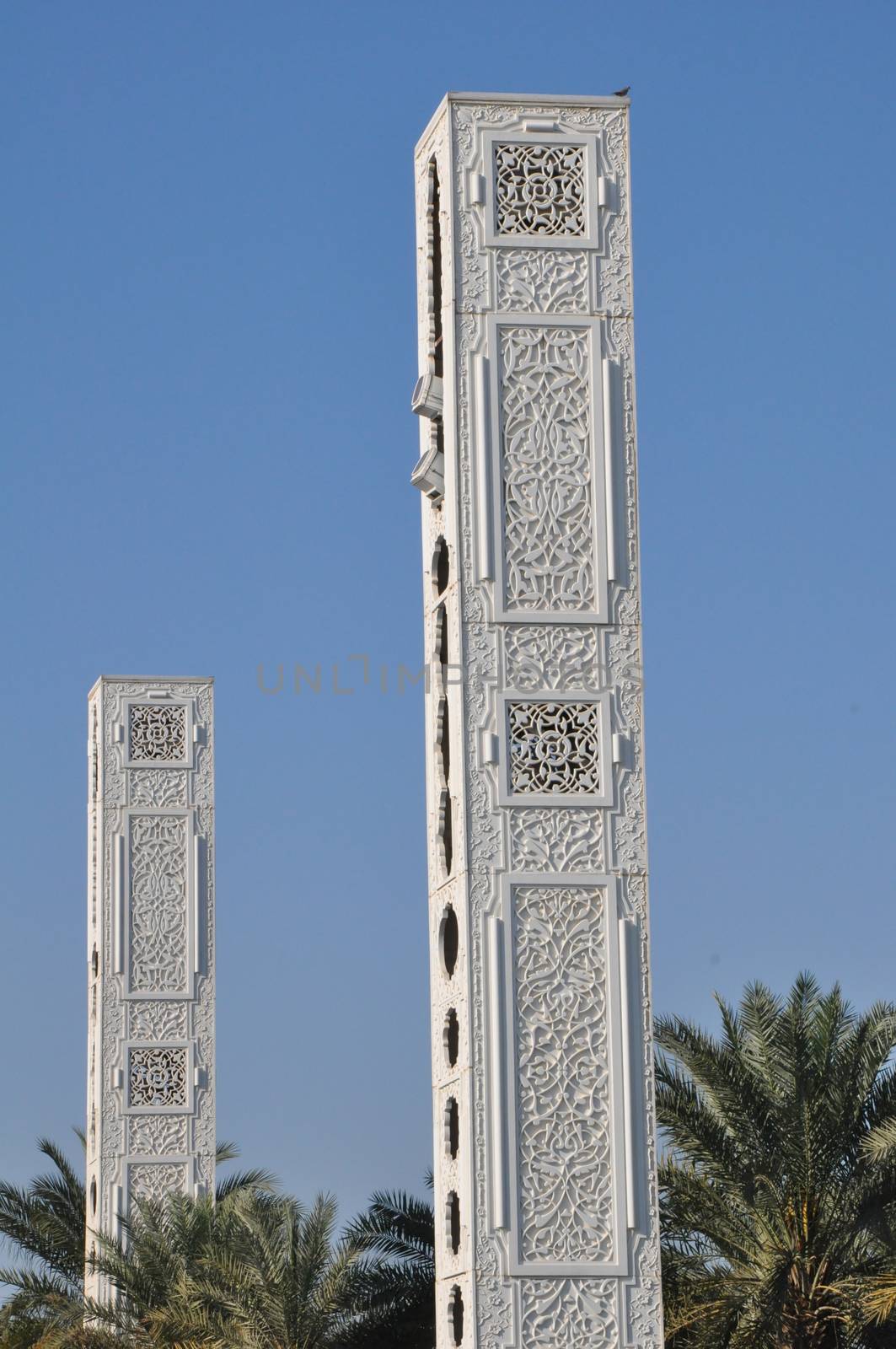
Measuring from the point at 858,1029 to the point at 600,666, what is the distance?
4.20 metres

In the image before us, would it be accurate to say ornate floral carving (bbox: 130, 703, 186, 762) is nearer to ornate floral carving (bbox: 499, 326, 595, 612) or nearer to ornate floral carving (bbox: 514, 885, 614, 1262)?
ornate floral carving (bbox: 499, 326, 595, 612)

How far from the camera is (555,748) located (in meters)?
8.82

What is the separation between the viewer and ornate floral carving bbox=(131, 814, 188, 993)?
17.8 m

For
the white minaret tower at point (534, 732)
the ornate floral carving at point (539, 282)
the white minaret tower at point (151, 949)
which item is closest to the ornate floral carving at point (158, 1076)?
the white minaret tower at point (151, 949)

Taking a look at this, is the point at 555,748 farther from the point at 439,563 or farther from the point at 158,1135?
the point at 158,1135

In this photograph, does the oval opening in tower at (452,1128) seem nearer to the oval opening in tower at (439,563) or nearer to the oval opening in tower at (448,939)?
the oval opening in tower at (448,939)

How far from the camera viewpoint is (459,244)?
9016 millimetres

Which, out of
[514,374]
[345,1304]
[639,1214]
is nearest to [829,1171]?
[345,1304]

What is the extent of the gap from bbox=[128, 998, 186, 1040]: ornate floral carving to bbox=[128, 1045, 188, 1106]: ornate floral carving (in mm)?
90

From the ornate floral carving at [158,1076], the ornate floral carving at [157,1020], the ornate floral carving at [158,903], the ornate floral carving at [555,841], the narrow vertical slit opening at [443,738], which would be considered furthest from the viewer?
the ornate floral carving at [158,903]

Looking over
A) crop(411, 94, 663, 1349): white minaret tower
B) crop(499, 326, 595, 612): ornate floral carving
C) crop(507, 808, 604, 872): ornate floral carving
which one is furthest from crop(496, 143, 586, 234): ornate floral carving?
crop(507, 808, 604, 872): ornate floral carving

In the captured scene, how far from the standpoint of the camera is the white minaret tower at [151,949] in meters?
17.5

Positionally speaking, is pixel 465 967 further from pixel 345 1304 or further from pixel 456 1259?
pixel 345 1304

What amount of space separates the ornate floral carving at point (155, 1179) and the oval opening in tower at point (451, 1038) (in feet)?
29.8
